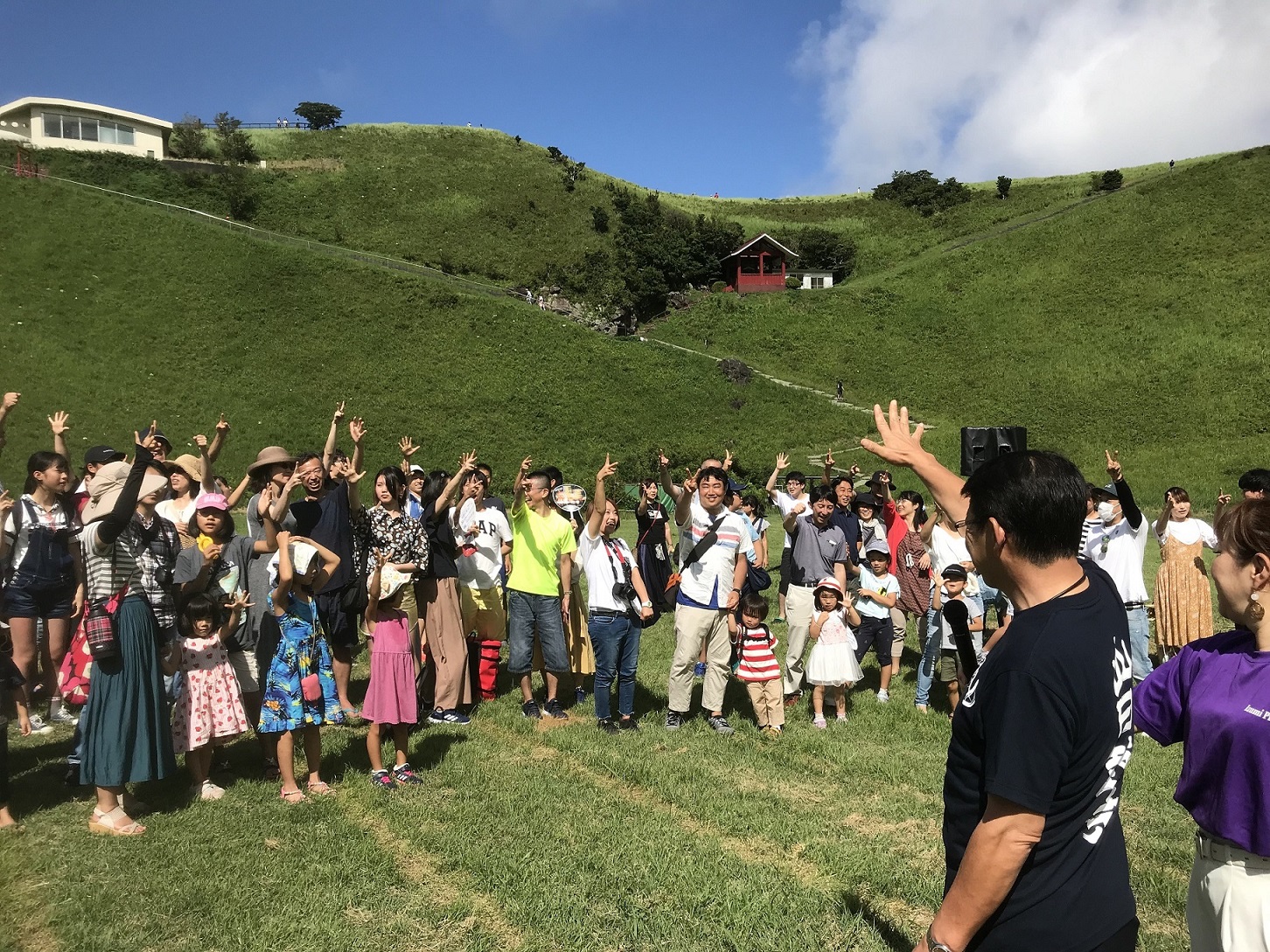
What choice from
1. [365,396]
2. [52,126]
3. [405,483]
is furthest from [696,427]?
[52,126]

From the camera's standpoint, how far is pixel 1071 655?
6.75 feet

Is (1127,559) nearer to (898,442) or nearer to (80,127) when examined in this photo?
(898,442)

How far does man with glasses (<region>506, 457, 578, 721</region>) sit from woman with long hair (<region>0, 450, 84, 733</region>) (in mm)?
3619

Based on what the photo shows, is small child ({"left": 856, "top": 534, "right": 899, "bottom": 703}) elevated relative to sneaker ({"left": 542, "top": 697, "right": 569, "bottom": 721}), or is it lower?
elevated

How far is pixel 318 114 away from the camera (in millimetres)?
79938

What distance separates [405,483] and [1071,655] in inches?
286

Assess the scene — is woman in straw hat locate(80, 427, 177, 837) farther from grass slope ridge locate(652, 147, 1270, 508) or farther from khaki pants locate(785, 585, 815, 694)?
grass slope ridge locate(652, 147, 1270, 508)

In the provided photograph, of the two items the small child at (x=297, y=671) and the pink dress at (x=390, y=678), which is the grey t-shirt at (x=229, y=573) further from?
the pink dress at (x=390, y=678)

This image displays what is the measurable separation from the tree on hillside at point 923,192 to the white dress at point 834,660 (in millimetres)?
68241

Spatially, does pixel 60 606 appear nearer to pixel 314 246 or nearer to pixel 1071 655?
pixel 1071 655

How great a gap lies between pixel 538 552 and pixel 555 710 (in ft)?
5.07

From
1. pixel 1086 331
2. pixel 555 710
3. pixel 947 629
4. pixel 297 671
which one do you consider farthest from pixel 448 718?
pixel 1086 331

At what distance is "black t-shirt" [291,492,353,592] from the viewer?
7.22 m

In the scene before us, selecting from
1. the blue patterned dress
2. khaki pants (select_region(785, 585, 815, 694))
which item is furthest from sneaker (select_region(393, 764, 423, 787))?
khaki pants (select_region(785, 585, 815, 694))
